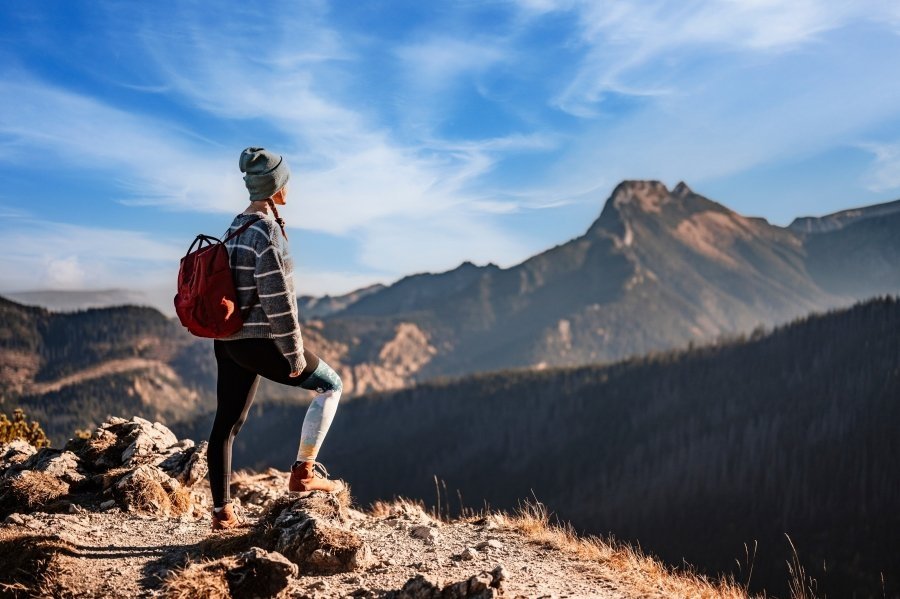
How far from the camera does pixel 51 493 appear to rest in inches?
360

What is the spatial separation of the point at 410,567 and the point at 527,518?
113 inches

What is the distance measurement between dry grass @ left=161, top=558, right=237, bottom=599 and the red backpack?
2.01 meters

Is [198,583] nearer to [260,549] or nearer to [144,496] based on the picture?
[260,549]

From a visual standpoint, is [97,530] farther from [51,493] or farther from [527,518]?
[527,518]

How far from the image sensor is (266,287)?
6.73 metres

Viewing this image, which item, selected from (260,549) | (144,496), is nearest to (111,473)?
(144,496)

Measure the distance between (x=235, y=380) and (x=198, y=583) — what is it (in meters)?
1.99

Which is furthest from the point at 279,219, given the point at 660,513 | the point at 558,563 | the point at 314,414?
the point at 660,513

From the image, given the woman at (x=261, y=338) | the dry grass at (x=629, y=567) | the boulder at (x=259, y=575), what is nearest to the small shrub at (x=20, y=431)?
the woman at (x=261, y=338)

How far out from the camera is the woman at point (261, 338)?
6.79m

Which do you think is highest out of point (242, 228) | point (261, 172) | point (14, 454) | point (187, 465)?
point (261, 172)

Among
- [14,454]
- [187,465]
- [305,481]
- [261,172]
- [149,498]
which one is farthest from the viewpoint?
[14,454]

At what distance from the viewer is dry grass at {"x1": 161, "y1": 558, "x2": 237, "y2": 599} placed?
5.80 metres

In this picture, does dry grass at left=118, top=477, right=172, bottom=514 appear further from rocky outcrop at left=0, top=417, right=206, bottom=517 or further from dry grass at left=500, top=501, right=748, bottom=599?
dry grass at left=500, top=501, right=748, bottom=599
